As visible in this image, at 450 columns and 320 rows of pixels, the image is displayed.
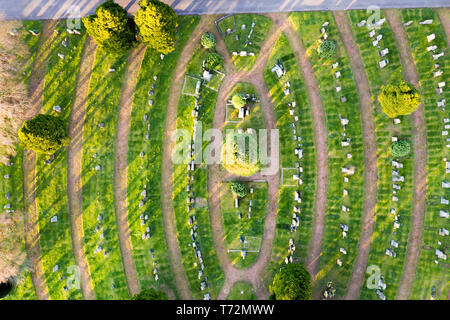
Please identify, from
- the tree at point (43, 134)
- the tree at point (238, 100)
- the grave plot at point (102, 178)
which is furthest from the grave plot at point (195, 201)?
the tree at point (43, 134)

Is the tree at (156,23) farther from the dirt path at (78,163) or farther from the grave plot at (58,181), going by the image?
the grave plot at (58,181)

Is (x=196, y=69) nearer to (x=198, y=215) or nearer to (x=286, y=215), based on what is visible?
(x=198, y=215)

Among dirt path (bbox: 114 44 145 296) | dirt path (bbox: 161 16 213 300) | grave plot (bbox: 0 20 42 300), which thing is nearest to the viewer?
dirt path (bbox: 161 16 213 300)

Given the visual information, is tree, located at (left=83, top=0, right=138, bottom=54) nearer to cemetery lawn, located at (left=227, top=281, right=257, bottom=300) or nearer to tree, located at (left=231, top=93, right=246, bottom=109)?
tree, located at (left=231, top=93, right=246, bottom=109)

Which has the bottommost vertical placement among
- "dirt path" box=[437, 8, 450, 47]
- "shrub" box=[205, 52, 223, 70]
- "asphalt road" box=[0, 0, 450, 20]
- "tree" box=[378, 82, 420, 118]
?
"tree" box=[378, 82, 420, 118]

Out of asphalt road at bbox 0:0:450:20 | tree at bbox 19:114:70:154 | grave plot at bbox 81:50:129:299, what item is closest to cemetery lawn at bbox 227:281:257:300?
grave plot at bbox 81:50:129:299
